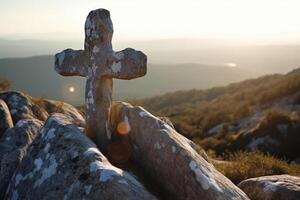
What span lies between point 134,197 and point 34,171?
242 cm

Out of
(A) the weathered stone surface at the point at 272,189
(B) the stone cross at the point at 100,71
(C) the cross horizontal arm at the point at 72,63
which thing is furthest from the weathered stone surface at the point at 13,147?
(A) the weathered stone surface at the point at 272,189

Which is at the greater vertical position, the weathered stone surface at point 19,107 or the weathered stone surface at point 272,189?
the weathered stone surface at point 19,107

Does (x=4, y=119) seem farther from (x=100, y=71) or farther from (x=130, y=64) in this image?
(x=130, y=64)

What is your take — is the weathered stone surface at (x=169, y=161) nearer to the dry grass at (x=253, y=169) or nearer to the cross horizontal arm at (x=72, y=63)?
the cross horizontal arm at (x=72, y=63)

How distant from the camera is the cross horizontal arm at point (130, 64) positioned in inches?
323

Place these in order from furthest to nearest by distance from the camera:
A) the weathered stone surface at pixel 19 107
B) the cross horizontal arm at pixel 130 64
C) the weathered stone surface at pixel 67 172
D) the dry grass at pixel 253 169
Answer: the weathered stone surface at pixel 19 107
the dry grass at pixel 253 169
the cross horizontal arm at pixel 130 64
the weathered stone surface at pixel 67 172

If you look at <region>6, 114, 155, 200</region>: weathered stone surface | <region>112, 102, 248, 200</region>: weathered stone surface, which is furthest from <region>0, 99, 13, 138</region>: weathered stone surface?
<region>112, 102, 248, 200</region>: weathered stone surface

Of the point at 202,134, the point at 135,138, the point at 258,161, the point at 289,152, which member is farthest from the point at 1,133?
the point at 202,134

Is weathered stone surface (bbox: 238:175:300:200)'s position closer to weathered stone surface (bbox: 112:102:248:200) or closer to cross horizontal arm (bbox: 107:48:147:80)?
weathered stone surface (bbox: 112:102:248:200)

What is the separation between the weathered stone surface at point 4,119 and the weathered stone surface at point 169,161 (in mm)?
3939

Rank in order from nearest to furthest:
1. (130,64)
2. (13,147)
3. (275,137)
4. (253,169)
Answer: (130,64), (13,147), (253,169), (275,137)

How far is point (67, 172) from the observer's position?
282 inches

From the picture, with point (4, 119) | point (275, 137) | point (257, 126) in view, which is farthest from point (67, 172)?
point (257, 126)

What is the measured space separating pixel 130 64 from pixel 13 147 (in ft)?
11.0
